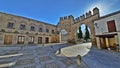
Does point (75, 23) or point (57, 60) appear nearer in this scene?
point (57, 60)

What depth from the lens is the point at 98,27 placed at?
12961mm

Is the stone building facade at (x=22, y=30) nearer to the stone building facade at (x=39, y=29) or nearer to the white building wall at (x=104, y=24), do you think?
the stone building facade at (x=39, y=29)

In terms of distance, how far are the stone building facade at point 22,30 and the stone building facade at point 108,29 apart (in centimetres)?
1444

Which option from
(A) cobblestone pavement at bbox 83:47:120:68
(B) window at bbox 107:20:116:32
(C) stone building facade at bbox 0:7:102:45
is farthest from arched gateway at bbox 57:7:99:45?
(A) cobblestone pavement at bbox 83:47:120:68

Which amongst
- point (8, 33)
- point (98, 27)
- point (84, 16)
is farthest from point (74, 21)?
point (8, 33)

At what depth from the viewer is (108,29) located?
37.6ft

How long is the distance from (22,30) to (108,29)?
18.3 metres

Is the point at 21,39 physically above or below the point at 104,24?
below

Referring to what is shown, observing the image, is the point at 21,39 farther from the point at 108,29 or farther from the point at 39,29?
the point at 108,29

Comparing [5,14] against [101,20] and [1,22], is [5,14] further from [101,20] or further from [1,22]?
[101,20]

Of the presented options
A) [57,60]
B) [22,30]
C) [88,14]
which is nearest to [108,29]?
[88,14]

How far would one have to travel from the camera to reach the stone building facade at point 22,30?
48.3ft

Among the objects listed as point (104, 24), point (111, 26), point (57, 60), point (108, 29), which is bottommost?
point (57, 60)

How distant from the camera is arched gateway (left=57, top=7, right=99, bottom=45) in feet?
48.4
